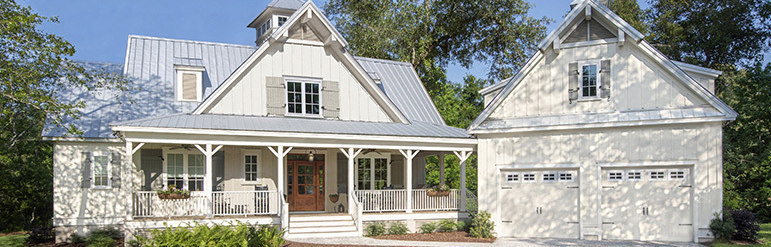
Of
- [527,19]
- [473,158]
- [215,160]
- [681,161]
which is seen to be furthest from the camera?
[473,158]

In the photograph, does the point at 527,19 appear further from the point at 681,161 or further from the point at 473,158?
the point at 681,161

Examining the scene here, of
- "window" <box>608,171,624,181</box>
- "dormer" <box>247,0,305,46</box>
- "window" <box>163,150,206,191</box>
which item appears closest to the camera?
"window" <box>608,171,624,181</box>

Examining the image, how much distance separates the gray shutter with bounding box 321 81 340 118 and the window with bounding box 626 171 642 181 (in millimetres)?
8452

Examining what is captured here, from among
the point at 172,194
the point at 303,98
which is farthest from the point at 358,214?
the point at 172,194

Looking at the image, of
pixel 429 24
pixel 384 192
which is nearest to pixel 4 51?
pixel 384 192

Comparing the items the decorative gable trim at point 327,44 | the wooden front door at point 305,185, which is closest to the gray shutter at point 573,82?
the decorative gable trim at point 327,44

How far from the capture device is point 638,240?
51.1ft

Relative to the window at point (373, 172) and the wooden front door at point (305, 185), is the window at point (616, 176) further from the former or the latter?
the wooden front door at point (305, 185)

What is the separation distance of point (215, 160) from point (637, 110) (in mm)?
11664

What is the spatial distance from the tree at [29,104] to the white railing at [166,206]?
7.52ft

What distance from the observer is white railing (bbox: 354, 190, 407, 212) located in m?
18.0

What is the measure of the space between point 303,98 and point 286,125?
1.93 metres

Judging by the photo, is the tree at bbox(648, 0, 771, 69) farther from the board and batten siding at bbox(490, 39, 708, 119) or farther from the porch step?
the porch step

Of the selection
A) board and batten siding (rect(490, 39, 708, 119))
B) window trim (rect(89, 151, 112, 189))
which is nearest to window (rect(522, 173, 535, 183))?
board and batten siding (rect(490, 39, 708, 119))
